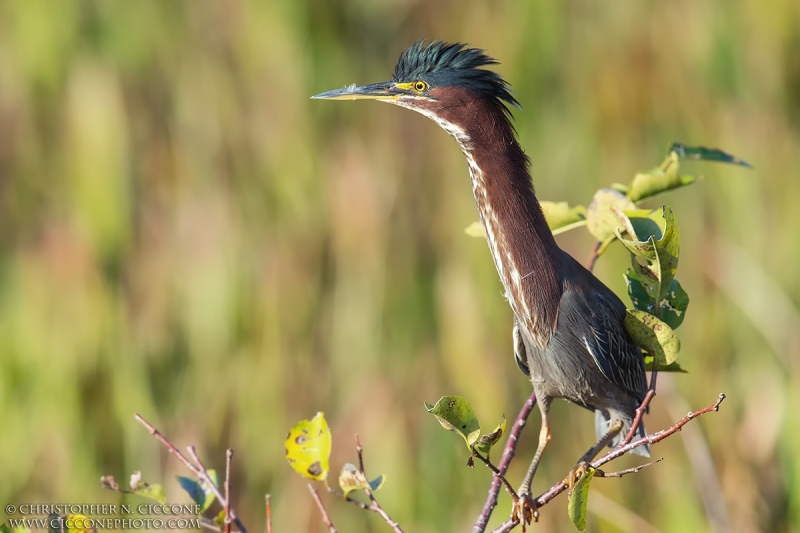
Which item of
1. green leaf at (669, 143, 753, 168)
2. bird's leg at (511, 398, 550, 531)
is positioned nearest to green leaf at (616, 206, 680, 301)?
green leaf at (669, 143, 753, 168)

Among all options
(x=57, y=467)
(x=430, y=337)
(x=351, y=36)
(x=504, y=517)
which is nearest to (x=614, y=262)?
(x=430, y=337)

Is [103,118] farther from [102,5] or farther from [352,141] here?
[352,141]

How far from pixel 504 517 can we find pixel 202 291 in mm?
1054

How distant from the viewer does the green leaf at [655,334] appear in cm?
139

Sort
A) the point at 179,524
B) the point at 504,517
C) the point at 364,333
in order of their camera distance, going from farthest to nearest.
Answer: the point at 364,333 → the point at 504,517 → the point at 179,524

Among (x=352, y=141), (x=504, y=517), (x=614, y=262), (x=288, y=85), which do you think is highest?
(x=288, y=85)

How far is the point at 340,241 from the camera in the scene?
113 inches

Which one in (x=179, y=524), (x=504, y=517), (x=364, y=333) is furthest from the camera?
(x=364, y=333)

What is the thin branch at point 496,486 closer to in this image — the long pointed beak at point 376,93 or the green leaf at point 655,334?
the green leaf at point 655,334

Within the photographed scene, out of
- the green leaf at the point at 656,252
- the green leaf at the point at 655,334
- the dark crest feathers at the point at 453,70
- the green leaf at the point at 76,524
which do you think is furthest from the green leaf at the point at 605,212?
the green leaf at the point at 76,524

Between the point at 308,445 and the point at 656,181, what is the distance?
0.71 m

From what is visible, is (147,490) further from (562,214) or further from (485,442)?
(562,214)

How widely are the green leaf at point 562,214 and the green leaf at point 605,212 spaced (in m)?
0.12

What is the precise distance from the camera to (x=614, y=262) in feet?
9.16
